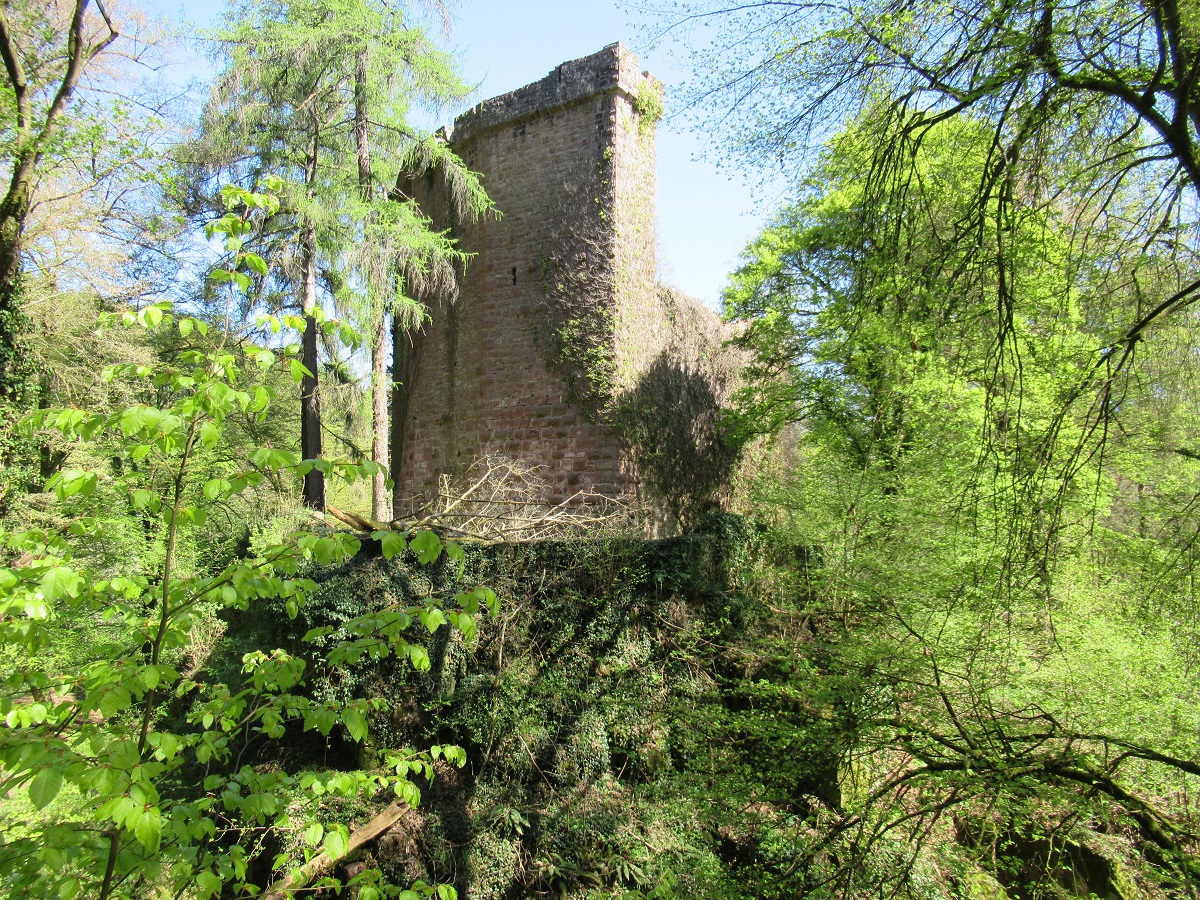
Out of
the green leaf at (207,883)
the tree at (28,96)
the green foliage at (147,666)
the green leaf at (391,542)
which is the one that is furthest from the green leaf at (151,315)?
the tree at (28,96)

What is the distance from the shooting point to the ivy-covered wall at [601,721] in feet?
17.7

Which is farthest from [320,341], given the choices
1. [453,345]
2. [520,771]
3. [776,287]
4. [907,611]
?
[907,611]

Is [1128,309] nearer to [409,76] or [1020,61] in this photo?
[1020,61]

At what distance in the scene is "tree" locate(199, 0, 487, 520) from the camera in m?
10.1

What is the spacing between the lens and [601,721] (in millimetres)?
6664

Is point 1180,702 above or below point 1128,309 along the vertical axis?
below

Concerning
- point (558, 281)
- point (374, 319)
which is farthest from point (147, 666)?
point (374, 319)

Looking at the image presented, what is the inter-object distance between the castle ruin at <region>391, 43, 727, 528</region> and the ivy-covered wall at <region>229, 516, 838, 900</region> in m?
2.10

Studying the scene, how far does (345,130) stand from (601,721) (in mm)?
9712

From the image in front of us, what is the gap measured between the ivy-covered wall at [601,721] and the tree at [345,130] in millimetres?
4524

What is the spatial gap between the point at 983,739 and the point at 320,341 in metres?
11.8

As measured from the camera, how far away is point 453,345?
427 inches

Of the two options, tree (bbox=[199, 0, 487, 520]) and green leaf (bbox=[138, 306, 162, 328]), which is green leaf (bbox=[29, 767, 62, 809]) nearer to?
green leaf (bbox=[138, 306, 162, 328])

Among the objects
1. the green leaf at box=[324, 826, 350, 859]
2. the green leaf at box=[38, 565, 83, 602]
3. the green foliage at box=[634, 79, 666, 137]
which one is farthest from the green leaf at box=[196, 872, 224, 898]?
the green foliage at box=[634, 79, 666, 137]
